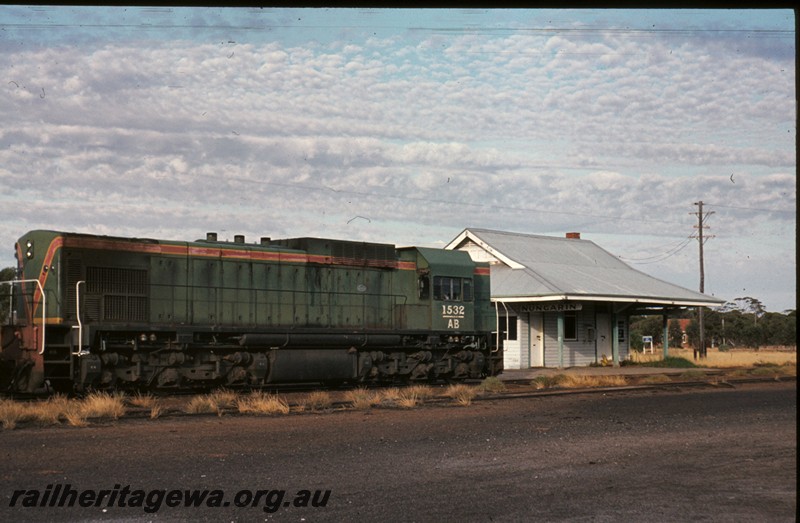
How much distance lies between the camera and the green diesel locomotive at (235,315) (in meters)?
18.3

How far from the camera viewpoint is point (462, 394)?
20391 millimetres

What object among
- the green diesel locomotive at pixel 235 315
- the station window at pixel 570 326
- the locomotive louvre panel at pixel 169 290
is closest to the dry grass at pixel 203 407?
the green diesel locomotive at pixel 235 315

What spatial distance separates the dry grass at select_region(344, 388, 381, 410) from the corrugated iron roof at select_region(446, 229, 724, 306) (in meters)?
16.8

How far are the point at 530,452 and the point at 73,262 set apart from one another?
11546 millimetres

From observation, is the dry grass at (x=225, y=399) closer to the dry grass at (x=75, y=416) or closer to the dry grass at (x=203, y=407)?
the dry grass at (x=203, y=407)

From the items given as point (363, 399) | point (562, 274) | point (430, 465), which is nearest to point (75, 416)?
point (363, 399)

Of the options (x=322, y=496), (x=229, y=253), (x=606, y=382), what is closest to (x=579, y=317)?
(x=606, y=382)

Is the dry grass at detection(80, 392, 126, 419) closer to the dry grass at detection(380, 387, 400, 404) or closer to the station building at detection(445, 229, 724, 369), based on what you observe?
the dry grass at detection(380, 387, 400, 404)

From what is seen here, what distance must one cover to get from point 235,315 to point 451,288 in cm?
718

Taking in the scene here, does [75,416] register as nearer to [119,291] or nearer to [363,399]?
[119,291]

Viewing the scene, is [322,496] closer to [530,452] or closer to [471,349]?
[530,452]

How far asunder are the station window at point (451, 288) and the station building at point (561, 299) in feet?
31.0

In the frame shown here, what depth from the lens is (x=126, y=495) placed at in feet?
27.1

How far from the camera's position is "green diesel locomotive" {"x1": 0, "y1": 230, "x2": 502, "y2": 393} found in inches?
722
